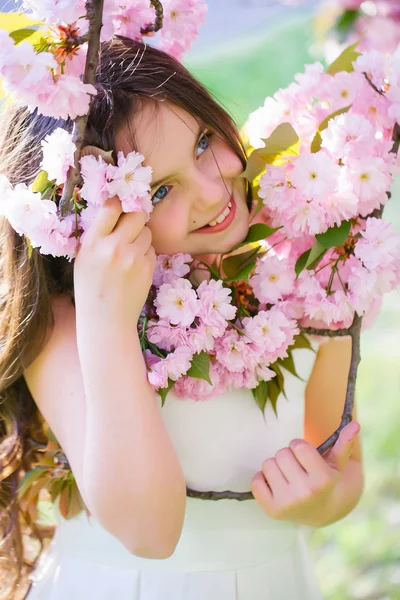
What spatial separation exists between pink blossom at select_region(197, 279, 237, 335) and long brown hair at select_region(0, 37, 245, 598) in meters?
0.26

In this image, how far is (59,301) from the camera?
129cm

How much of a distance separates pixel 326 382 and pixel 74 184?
0.70 m

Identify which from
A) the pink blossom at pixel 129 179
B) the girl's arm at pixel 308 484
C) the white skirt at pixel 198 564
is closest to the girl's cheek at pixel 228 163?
the pink blossom at pixel 129 179

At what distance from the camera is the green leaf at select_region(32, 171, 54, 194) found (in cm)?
105

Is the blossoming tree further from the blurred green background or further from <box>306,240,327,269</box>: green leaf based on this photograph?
the blurred green background

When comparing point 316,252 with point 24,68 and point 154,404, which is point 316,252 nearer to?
point 154,404

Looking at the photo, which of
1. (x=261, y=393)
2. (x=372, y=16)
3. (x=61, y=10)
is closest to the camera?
(x=61, y=10)

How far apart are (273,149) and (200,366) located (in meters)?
0.35

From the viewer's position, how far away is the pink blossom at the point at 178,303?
Answer: 115 cm

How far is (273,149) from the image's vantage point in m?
1.17

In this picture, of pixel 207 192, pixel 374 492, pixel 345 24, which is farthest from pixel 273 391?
pixel 374 492

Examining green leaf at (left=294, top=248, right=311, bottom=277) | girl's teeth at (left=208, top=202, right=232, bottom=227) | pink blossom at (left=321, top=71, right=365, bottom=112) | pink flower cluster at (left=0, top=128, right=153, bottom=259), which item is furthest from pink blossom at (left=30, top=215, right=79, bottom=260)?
pink blossom at (left=321, top=71, right=365, bottom=112)

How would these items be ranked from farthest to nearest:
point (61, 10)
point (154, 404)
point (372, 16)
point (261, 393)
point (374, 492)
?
point (374, 492) → point (261, 393) → point (372, 16) → point (154, 404) → point (61, 10)

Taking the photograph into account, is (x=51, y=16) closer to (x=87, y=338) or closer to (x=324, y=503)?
(x=87, y=338)
